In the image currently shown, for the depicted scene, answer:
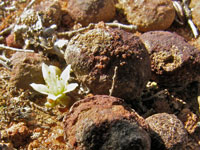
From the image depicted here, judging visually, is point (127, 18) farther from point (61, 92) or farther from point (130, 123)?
point (130, 123)

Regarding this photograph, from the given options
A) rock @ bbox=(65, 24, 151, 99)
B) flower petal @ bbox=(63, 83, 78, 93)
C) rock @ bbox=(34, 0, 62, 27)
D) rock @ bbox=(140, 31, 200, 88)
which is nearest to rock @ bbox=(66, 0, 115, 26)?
rock @ bbox=(34, 0, 62, 27)

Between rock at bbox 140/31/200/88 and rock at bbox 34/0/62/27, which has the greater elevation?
rock at bbox 34/0/62/27

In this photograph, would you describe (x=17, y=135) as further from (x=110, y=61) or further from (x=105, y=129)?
(x=110, y=61)

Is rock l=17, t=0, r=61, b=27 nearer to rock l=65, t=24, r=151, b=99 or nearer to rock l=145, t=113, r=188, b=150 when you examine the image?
rock l=65, t=24, r=151, b=99

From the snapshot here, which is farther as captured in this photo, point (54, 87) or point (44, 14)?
point (44, 14)

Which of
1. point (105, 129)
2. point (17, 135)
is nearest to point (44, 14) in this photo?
point (17, 135)

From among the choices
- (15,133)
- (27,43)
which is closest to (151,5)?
(27,43)

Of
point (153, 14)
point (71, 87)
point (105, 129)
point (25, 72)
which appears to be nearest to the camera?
point (105, 129)

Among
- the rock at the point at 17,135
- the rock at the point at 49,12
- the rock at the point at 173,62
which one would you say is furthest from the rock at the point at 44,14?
the rock at the point at 17,135
